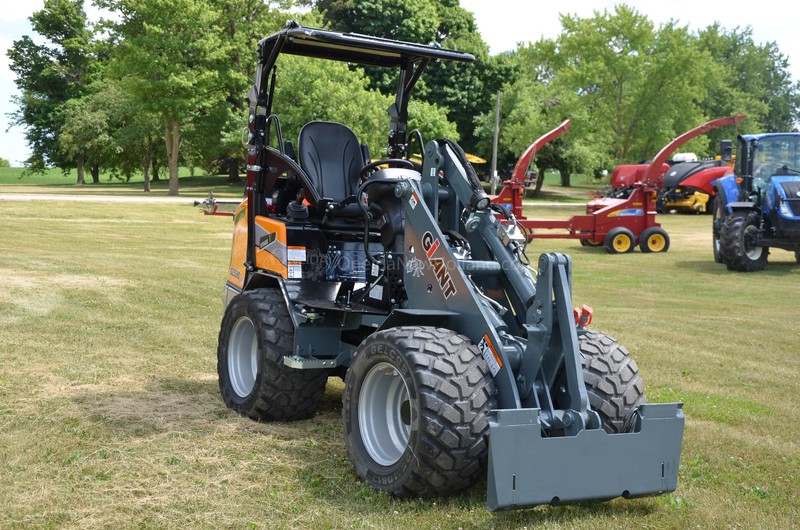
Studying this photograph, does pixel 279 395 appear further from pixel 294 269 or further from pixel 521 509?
pixel 521 509

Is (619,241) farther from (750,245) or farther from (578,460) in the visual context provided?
(578,460)

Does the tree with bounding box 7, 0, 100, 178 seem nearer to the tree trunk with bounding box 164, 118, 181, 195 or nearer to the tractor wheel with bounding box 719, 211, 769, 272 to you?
the tree trunk with bounding box 164, 118, 181, 195

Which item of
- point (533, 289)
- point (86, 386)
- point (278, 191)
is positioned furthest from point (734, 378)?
point (86, 386)

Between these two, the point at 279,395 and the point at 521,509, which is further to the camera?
the point at 279,395

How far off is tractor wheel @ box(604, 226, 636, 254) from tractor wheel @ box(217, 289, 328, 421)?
15614 millimetres

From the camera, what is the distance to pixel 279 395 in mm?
6191

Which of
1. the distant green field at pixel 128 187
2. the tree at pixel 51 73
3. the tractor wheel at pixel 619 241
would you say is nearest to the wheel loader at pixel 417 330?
the tractor wheel at pixel 619 241

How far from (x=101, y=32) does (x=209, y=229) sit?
965 inches

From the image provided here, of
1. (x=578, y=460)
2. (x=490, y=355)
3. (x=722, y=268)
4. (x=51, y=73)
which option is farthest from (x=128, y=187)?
(x=578, y=460)

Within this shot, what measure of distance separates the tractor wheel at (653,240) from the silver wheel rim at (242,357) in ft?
52.9

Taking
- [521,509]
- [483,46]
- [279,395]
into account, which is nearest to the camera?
[521,509]

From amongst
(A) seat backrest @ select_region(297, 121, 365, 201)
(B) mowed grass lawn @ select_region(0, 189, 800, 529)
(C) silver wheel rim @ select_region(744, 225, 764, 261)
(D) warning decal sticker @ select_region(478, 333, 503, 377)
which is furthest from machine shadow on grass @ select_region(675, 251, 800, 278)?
(D) warning decal sticker @ select_region(478, 333, 503, 377)

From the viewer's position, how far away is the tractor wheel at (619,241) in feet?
69.4

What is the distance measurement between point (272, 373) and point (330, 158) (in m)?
1.70
